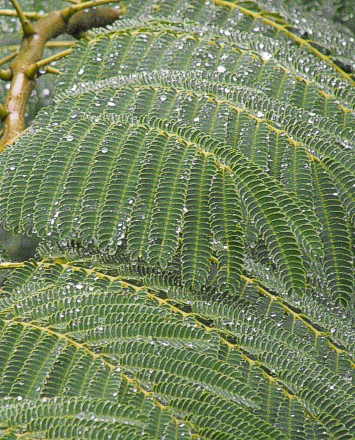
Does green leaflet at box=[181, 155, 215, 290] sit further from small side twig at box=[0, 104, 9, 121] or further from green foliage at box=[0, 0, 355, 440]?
small side twig at box=[0, 104, 9, 121]

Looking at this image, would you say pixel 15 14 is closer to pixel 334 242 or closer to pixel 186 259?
pixel 186 259

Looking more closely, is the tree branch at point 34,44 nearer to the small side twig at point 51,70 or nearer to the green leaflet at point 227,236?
the small side twig at point 51,70

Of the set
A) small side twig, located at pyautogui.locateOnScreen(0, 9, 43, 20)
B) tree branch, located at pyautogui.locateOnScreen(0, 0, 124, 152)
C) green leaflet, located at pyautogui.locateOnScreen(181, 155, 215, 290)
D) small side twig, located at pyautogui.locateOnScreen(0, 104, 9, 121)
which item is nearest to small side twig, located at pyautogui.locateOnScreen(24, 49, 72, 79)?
tree branch, located at pyautogui.locateOnScreen(0, 0, 124, 152)

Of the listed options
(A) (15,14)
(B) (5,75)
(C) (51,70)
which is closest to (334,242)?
(C) (51,70)

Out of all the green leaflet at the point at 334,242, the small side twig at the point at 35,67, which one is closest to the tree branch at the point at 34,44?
the small side twig at the point at 35,67

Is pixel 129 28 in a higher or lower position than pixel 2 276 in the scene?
higher

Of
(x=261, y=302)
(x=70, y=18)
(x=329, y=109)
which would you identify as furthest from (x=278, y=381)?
(x=70, y=18)

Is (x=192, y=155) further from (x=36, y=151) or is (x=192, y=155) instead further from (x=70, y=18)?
(x=70, y=18)
